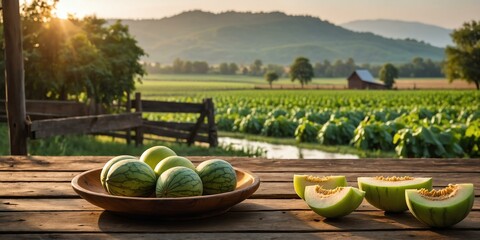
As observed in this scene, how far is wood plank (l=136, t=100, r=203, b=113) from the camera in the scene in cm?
1330

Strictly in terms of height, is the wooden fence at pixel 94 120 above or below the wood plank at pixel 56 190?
below

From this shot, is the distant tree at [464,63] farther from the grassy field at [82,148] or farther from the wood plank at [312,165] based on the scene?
the wood plank at [312,165]

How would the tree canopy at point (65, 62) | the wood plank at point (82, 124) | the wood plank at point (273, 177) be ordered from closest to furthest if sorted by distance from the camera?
the wood plank at point (273, 177) → the wood plank at point (82, 124) → the tree canopy at point (65, 62)

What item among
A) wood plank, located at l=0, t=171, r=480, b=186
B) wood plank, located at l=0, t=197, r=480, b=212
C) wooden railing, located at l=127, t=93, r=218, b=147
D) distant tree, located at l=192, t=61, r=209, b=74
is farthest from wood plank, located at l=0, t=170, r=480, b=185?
distant tree, located at l=192, t=61, r=209, b=74

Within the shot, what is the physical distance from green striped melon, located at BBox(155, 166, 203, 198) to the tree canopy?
12793 mm

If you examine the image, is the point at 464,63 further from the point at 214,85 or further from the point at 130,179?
the point at 130,179

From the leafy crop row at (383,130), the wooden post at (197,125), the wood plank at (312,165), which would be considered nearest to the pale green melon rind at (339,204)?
the wood plank at (312,165)

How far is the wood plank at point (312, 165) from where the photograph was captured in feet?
11.4

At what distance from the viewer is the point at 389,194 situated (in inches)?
89.3

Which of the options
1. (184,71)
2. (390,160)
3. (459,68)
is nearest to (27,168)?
(390,160)

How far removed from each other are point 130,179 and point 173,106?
1124cm

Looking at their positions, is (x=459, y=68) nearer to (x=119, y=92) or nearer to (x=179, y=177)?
(x=119, y=92)

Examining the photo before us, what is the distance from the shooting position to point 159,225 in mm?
2158

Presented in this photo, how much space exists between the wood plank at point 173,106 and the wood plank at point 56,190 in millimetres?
10182
